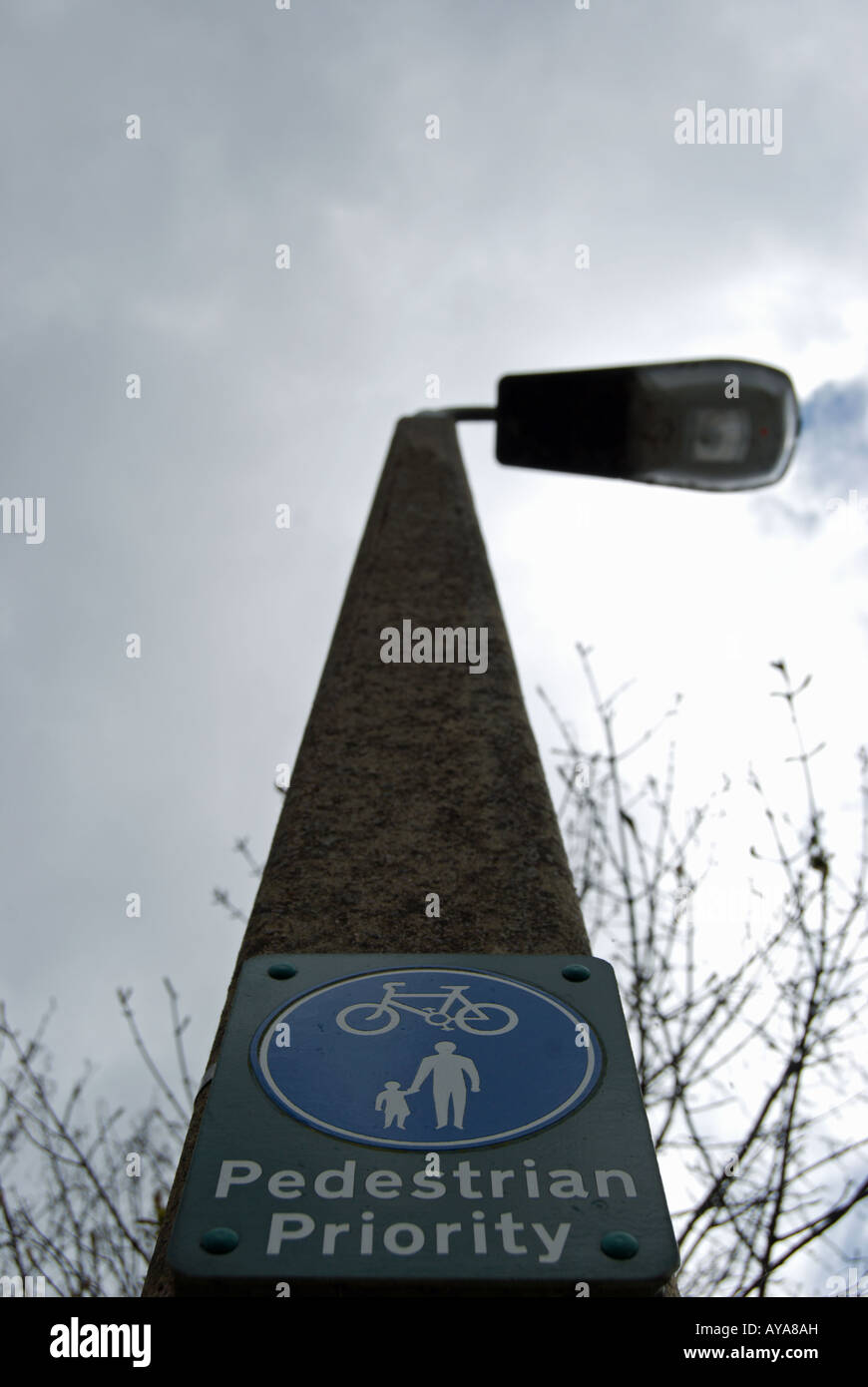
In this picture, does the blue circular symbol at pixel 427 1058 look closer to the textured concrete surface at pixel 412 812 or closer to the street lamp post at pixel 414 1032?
the street lamp post at pixel 414 1032

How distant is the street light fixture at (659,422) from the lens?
3146mm

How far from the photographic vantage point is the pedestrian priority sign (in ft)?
4.12

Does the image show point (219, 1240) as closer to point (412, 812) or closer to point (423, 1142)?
point (423, 1142)

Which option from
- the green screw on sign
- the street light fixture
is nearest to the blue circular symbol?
the green screw on sign

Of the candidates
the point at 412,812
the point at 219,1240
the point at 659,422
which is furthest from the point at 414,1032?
the point at 659,422

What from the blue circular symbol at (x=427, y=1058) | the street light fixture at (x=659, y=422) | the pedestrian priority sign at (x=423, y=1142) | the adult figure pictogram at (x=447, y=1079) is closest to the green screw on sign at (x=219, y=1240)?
the pedestrian priority sign at (x=423, y=1142)

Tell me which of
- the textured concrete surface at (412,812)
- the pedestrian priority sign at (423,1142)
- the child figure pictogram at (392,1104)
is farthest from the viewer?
the textured concrete surface at (412,812)

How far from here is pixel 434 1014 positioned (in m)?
1.59

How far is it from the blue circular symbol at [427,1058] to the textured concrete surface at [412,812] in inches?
8.7

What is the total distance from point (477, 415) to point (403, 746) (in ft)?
6.58

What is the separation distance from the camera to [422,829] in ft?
6.93

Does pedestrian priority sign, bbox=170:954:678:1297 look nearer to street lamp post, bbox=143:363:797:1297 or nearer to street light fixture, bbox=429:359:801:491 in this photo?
street lamp post, bbox=143:363:797:1297

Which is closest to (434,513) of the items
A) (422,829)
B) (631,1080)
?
(422,829)
